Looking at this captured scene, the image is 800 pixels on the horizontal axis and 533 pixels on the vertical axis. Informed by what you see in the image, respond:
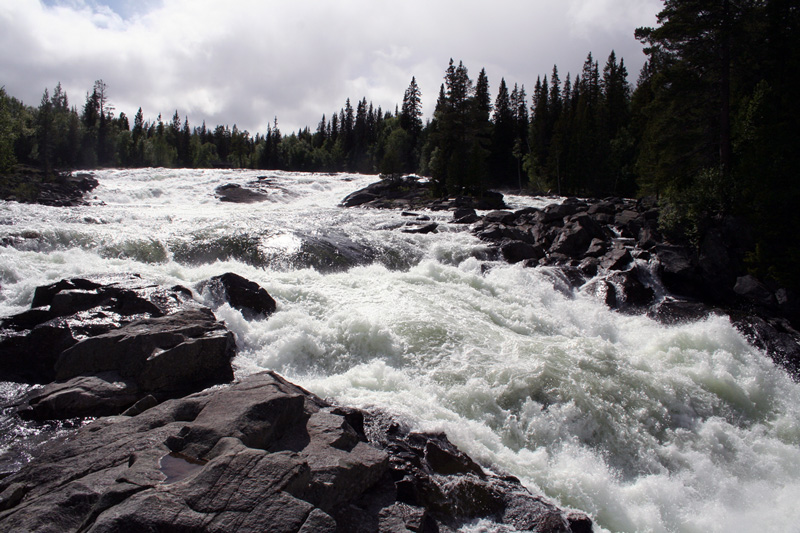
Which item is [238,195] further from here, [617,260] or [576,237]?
[617,260]

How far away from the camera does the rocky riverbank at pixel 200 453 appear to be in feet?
12.3

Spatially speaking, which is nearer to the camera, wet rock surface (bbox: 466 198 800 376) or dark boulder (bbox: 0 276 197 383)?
dark boulder (bbox: 0 276 197 383)

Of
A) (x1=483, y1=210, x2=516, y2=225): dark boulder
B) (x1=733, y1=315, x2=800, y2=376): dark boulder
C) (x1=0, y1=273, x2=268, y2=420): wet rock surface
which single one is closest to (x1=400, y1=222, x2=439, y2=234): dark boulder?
(x1=483, y1=210, x2=516, y2=225): dark boulder

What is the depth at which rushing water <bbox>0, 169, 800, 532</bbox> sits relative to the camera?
707cm

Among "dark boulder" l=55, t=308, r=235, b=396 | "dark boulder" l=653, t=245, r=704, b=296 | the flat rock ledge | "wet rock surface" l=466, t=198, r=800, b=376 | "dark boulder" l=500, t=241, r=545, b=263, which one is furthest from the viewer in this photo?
"dark boulder" l=500, t=241, r=545, b=263

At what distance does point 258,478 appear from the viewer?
397 centimetres

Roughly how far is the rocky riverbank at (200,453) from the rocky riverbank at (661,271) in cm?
1174

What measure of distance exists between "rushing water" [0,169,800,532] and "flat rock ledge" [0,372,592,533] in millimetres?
1029

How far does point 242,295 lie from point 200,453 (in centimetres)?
701

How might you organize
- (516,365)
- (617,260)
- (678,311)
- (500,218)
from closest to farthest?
(516,365) < (678,311) < (617,260) < (500,218)

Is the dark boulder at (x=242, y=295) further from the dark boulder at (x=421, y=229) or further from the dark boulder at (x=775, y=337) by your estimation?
the dark boulder at (x=775, y=337)

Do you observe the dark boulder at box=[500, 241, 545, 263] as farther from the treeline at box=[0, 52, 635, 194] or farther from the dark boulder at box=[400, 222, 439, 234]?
the treeline at box=[0, 52, 635, 194]

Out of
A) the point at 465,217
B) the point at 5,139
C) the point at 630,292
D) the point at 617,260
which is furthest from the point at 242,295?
the point at 5,139

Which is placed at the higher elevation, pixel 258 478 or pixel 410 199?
pixel 410 199
